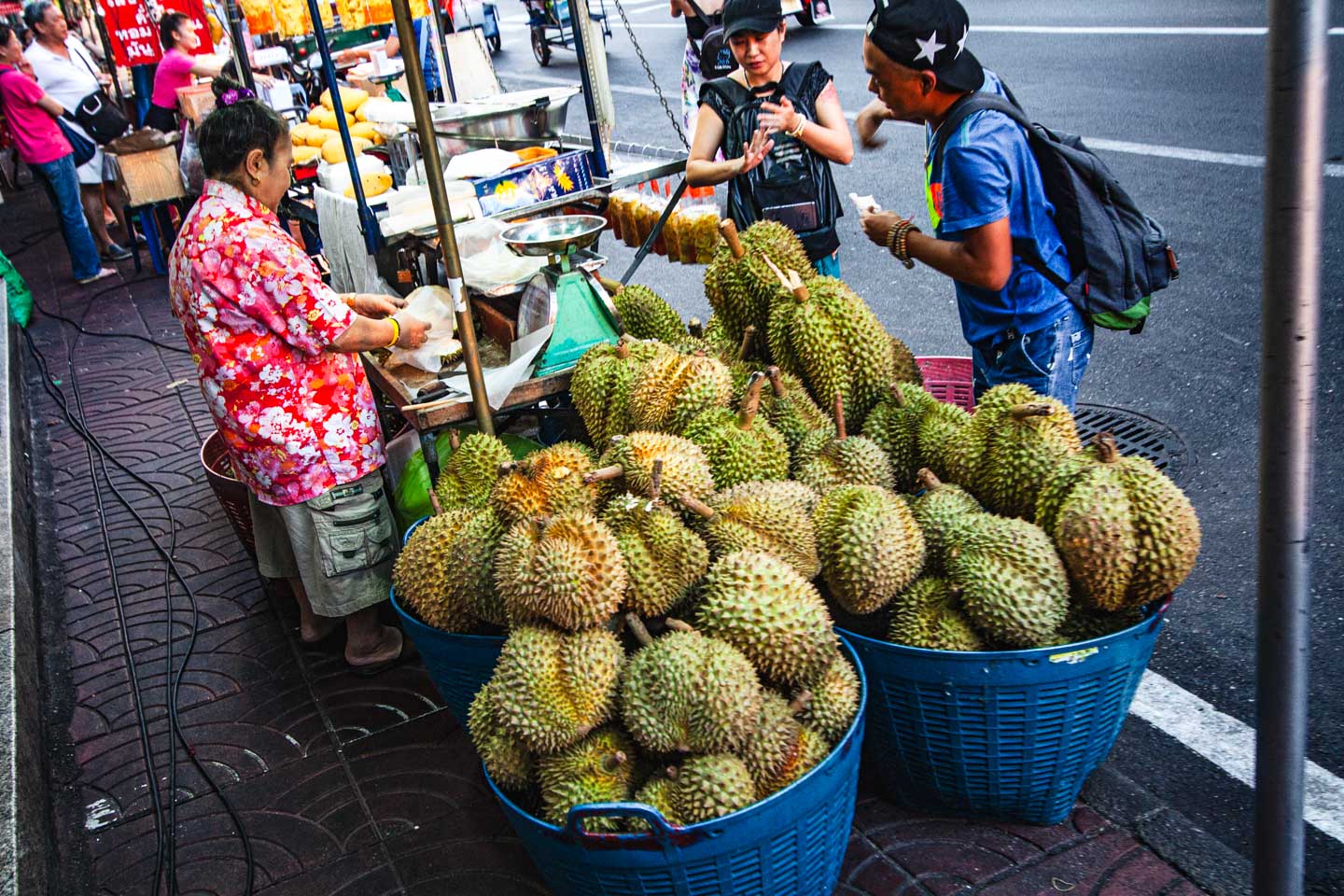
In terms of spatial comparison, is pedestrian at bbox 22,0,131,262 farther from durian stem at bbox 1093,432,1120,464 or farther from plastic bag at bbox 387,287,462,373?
durian stem at bbox 1093,432,1120,464

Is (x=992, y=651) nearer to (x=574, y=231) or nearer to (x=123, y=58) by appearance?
(x=574, y=231)

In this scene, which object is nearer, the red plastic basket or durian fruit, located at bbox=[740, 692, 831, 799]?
durian fruit, located at bbox=[740, 692, 831, 799]

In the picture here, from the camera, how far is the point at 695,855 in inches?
75.5

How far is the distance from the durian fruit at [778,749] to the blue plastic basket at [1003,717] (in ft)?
0.98

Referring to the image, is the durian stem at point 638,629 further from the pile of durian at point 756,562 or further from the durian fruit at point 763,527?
the durian fruit at point 763,527

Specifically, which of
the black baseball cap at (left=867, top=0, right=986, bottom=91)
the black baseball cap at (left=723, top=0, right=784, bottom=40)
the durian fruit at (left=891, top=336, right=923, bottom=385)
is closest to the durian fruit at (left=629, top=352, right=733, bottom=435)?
the durian fruit at (left=891, top=336, right=923, bottom=385)

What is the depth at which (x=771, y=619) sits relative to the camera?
6.86 ft

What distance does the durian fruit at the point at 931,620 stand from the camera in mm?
2211

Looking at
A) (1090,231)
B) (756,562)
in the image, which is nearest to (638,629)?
(756,562)

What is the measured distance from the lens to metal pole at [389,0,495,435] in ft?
8.10

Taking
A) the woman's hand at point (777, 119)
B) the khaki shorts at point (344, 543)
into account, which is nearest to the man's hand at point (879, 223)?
the woman's hand at point (777, 119)

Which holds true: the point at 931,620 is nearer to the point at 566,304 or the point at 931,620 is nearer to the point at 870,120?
the point at 566,304

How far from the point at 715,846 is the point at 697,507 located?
0.73m

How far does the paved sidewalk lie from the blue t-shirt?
1294 millimetres
